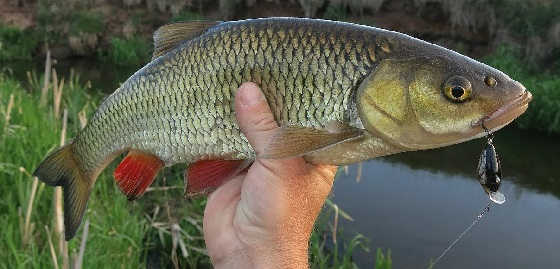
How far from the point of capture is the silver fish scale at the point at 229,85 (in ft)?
5.76

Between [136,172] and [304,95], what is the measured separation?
30.0 inches

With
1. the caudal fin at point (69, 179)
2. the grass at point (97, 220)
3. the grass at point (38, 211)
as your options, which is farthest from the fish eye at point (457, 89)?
the grass at point (97, 220)

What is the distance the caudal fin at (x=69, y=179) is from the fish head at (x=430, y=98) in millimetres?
1164

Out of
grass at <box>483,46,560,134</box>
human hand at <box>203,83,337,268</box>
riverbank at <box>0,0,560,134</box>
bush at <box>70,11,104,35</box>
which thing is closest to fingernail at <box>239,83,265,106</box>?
human hand at <box>203,83,337,268</box>

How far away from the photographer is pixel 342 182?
8.84m

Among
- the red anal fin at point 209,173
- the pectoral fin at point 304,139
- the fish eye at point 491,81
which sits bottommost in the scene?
the red anal fin at point 209,173

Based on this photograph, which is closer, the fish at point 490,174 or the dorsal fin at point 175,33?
the fish at point 490,174

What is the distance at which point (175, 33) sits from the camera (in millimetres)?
2051

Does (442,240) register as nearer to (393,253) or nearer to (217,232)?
(393,253)

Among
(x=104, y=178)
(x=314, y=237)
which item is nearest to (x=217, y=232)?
(x=314, y=237)

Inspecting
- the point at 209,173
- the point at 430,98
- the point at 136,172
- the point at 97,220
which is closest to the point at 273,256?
the point at 209,173

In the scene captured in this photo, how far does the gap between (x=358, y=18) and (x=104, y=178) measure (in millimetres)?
16425

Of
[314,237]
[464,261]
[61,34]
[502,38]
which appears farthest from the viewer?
[61,34]

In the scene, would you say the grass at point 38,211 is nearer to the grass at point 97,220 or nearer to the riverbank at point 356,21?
the grass at point 97,220
